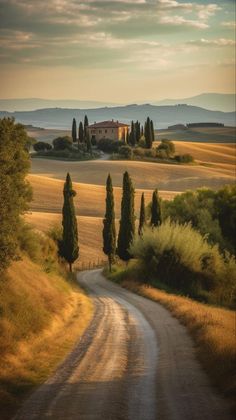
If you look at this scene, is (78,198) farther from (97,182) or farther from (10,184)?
(10,184)

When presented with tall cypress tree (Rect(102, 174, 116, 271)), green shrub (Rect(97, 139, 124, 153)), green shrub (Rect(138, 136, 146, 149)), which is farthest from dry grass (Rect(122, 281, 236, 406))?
green shrub (Rect(97, 139, 124, 153))

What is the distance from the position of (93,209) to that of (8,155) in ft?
200

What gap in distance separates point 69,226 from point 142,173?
71.3m

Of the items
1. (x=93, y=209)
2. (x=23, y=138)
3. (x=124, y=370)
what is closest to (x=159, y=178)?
(x=93, y=209)

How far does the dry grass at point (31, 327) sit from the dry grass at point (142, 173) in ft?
268

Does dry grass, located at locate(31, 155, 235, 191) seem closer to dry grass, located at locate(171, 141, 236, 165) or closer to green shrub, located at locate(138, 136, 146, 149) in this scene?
green shrub, located at locate(138, 136, 146, 149)

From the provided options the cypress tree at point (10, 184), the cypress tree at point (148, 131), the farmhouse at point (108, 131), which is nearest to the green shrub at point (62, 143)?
the cypress tree at point (148, 131)

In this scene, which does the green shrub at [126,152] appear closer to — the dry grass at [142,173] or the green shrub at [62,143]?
the dry grass at [142,173]

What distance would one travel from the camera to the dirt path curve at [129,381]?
12.5 meters

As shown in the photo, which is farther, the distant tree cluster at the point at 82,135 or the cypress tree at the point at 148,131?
the distant tree cluster at the point at 82,135

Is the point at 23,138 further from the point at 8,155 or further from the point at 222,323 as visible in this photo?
the point at 222,323

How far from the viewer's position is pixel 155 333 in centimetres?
2397

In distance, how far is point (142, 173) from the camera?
120562 mm

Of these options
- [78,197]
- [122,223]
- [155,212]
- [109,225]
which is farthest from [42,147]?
[122,223]
